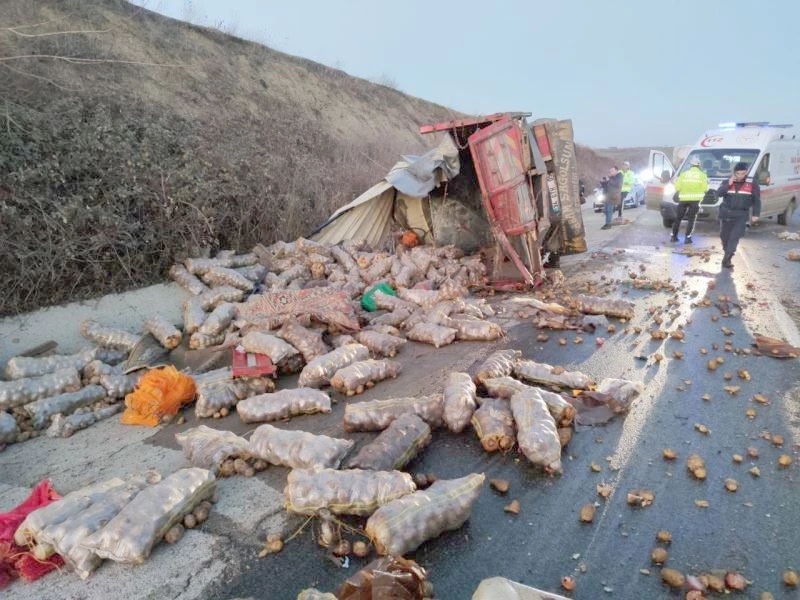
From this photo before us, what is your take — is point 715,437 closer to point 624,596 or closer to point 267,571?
point 624,596

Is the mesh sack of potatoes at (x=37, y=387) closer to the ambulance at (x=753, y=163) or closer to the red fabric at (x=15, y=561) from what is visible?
the red fabric at (x=15, y=561)

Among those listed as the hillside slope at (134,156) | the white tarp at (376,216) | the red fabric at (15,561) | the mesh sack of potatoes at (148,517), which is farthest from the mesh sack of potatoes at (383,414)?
the white tarp at (376,216)

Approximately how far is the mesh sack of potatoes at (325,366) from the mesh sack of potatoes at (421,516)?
2.44 metres

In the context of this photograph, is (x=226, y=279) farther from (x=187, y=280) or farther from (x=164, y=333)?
(x=164, y=333)

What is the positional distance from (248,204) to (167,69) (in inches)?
323

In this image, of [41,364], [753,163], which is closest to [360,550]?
[41,364]

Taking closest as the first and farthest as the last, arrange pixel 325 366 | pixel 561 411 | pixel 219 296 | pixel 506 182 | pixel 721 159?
pixel 561 411 < pixel 325 366 < pixel 219 296 < pixel 506 182 < pixel 721 159

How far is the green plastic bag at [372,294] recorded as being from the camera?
25.9 ft

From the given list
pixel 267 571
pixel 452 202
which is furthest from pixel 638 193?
pixel 267 571

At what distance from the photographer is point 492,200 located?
8.55m

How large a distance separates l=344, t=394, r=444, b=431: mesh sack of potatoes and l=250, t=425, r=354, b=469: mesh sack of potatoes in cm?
37

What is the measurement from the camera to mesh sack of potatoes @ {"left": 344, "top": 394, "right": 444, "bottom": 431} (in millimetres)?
4324

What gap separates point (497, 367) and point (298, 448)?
2.18 m

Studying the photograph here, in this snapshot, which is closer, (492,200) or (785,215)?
(492,200)
